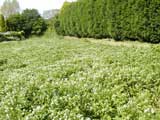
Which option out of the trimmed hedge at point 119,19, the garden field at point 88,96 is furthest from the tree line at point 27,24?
the garden field at point 88,96

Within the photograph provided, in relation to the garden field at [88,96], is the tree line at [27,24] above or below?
below

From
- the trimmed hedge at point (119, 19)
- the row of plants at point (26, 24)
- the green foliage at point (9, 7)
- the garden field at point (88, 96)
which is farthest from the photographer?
the green foliage at point (9, 7)

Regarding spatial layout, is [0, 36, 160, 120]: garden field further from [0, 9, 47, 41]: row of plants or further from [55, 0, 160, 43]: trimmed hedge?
[0, 9, 47, 41]: row of plants

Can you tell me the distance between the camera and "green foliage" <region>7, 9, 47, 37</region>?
229 ft

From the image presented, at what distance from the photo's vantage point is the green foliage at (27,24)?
229ft

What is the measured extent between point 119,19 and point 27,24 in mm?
45230

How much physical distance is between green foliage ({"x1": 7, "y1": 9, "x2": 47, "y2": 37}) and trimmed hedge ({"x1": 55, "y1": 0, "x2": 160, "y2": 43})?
26950 millimetres

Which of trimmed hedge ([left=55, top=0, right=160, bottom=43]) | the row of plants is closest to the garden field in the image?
trimmed hedge ([left=55, top=0, right=160, bottom=43])

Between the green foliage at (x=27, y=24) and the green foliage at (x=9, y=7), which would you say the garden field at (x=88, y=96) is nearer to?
the green foliage at (x=27, y=24)

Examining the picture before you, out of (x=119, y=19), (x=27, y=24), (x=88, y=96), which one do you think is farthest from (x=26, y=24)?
(x=88, y=96)

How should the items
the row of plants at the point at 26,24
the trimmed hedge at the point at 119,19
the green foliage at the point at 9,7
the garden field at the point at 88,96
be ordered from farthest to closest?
the green foliage at the point at 9,7 → the row of plants at the point at 26,24 → the trimmed hedge at the point at 119,19 → the garden field at the point at 88,96

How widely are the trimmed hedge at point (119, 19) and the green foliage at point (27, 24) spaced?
88.4ft

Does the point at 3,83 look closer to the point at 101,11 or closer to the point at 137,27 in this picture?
the point at 137,27

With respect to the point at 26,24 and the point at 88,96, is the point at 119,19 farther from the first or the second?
the point at 26,24
